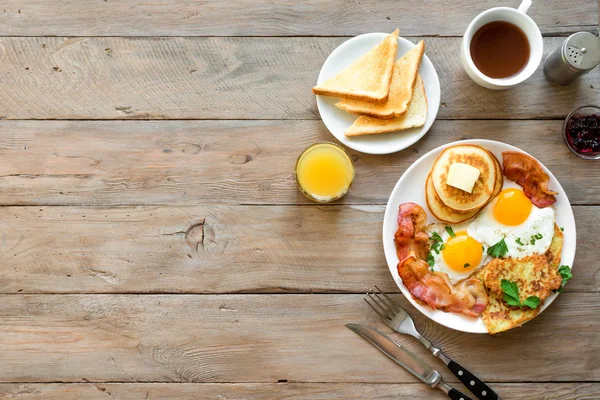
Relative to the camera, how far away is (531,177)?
1771mm

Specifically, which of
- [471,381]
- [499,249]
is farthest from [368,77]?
[471,381]

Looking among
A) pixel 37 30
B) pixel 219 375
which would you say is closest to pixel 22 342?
pixel 219 375

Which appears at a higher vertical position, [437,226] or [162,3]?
[162,3]

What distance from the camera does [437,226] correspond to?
182 cm

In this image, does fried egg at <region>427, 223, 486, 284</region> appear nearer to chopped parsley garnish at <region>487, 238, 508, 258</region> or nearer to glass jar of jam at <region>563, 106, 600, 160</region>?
chopped parsley garnish at <region>487, 238, 508, 258</region>

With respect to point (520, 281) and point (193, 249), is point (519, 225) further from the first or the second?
point (193, 249)

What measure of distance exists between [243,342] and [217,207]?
0.45m

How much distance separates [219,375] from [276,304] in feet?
0.98

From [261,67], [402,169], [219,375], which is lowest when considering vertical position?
[219,375]

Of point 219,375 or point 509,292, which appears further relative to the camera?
point 219,375

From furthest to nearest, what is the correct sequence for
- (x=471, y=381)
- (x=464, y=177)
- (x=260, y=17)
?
(x=260, y=17), (x=471, y=381), (x=464, y=177)

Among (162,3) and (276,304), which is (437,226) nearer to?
(276,304)

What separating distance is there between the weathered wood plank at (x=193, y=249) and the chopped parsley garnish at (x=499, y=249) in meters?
0.30

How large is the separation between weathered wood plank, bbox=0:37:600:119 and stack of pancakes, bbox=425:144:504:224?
6.8 inches
